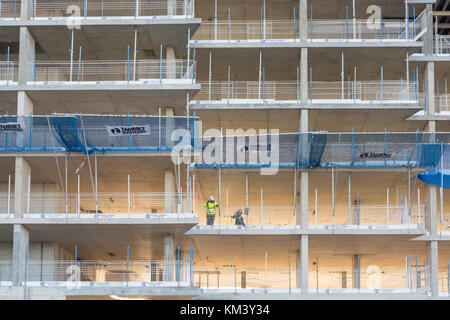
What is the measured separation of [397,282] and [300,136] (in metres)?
9.75

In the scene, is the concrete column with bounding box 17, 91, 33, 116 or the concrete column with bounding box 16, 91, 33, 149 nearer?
the concrete column with bounding box 16, 91, 33, 149

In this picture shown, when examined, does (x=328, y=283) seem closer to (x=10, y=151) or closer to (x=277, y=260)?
(x=277, y=260)

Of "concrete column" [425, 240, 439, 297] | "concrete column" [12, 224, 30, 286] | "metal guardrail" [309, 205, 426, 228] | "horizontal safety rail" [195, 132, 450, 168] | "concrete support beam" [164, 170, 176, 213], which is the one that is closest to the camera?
"concrete column" [12, 224, 30, 286]

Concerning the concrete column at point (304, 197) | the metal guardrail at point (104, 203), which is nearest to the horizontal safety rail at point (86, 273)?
the metal guardrail at point (104, 203)

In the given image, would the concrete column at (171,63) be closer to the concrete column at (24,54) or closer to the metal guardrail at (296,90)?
the metal guardrail at (296,90)

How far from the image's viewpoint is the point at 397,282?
38188mm

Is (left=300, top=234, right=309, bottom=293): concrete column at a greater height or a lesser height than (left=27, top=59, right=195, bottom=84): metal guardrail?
lesser

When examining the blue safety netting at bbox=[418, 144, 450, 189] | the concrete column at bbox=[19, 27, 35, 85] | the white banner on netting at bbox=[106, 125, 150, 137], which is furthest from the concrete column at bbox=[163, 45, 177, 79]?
the blue safety netting at bbox=[418, 144, 450, 189]

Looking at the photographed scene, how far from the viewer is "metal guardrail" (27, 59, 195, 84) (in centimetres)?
3456

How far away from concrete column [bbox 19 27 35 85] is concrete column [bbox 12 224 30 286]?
18.1 feet

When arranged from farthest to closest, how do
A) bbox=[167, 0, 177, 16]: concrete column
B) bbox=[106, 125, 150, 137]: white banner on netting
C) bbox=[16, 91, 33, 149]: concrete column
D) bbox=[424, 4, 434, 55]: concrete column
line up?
bbox=[424, 4, 434, 55]: concrete column → bbox=[167, 0, 177, 16]: concrete column → bbox=[16, 91, 33, 149]: concrete column → bbox=[106, 125, 150, 137]: white banner on netting

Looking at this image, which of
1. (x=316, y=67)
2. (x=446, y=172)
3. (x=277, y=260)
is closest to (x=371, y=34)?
(x=316, y=67)

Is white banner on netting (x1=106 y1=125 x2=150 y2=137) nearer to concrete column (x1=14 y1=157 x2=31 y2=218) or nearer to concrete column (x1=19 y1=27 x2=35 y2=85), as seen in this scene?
concrete column (x1=14 y1=157 x2=31 y2=218)

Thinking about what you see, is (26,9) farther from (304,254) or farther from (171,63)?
(304,254)
